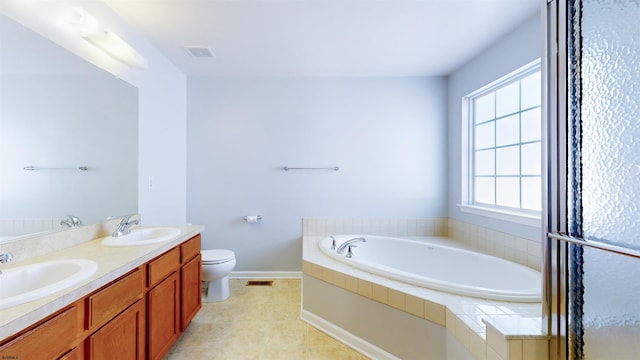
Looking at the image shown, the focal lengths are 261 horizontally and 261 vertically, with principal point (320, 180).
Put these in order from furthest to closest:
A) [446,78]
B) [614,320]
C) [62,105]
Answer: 1. [446,78]
2. [62,105]
3. [614,320]

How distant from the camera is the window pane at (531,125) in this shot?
1.99 metres

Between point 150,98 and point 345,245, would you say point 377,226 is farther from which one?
point 150,98

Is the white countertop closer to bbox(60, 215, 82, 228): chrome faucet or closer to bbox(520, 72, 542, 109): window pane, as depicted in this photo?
bbox(60, 215, 82, 228): chrome faucet

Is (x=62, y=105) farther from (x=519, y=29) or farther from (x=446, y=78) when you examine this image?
(x=446, y=78)

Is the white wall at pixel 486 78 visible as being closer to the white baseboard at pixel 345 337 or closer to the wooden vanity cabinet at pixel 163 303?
the white baseboard at pixel 345 337

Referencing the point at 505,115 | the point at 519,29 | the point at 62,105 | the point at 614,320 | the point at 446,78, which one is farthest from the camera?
the point at 446,78

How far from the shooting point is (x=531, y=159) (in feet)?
6.76

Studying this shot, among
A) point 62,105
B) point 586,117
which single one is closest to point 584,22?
point 586,117

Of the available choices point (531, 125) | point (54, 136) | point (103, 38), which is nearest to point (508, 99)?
point (531, 125)

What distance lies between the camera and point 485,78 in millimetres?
2418

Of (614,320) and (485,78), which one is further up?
(485,78)

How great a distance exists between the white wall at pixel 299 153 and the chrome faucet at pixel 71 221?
1459mm

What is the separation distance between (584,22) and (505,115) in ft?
6.21


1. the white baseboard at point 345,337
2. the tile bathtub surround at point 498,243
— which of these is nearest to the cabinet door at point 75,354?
the white baseboard at point 345,337
